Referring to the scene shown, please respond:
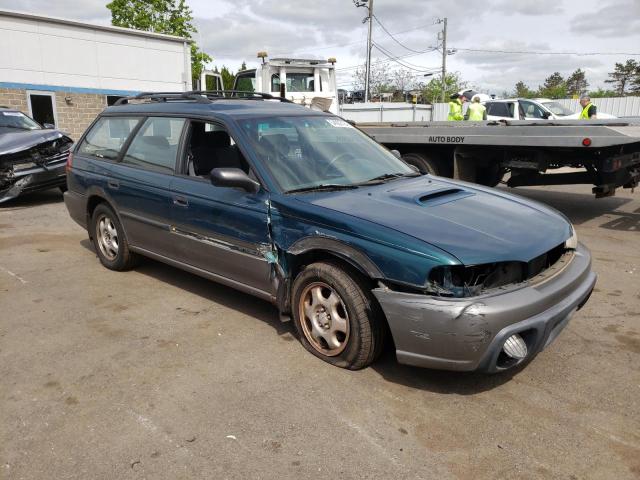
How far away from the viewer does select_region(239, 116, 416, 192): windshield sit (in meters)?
3.82

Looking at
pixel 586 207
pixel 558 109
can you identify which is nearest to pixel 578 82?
pixel 558 109

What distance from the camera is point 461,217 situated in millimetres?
3291

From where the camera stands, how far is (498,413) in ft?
9.70

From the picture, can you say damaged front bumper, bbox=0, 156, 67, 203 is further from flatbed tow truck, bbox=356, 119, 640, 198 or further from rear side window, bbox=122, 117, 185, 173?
flatbed tow truck, bbox=356, 119, 640, 198

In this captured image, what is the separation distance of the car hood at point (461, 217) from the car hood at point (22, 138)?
279 inches

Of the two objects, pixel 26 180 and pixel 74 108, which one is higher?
pixel 74 108

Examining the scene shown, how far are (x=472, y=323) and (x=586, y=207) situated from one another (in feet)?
23.4

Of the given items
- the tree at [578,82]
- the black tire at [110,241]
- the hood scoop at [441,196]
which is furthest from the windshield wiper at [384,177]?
the tree at [578,82]

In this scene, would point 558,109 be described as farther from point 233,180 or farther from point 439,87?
point 439,87

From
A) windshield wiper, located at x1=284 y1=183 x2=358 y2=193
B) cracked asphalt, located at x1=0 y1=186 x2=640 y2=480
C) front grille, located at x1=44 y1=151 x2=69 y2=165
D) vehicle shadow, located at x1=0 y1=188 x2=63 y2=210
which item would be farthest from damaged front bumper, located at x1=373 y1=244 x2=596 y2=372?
vehicle shadow, located at x1=0 y1=188 x2=63 y2=210

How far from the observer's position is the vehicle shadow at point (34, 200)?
30.5ft

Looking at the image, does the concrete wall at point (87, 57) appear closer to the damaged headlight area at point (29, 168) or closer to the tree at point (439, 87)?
the damaged headlight area at point (29, 168)

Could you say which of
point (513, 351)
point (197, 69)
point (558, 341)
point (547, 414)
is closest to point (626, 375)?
point (558, 341)

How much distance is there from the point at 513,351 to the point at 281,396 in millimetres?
1315
